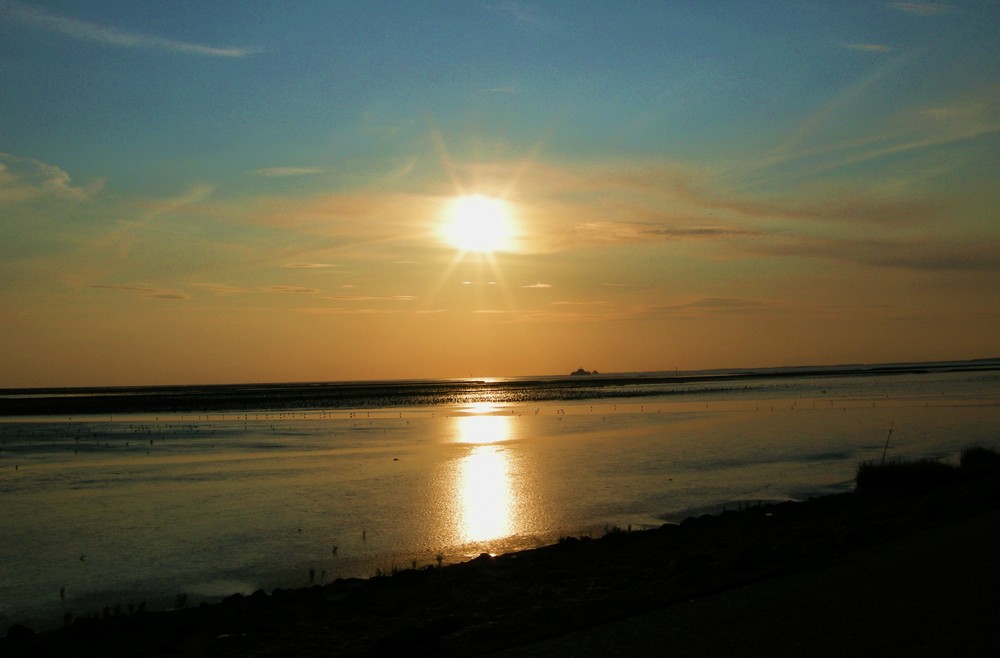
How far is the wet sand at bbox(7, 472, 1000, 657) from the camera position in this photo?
8.98 m

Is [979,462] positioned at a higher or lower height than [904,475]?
higher

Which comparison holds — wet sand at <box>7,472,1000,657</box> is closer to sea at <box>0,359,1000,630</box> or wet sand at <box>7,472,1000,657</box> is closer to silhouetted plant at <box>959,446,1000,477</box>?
sea at <box>0,359,1000,630</box>

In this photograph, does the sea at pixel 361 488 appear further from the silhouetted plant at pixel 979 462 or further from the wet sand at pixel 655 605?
the silhouetted plant at pixel 979 462

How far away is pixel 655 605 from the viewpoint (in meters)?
10.6

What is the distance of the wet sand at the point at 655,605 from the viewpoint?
898 cm

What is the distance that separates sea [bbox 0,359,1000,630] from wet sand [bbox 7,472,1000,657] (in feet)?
5.72

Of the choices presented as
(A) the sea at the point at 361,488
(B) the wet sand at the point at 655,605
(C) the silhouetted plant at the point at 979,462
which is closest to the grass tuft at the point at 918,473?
(C) the silhouetted plant at the point at 979,462

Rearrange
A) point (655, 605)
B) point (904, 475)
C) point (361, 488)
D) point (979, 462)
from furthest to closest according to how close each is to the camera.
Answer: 1. point (361, 488)
2. point (979, 462)
3. point (904, 475)
4. point (655, 605)

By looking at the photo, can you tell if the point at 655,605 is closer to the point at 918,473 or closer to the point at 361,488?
the point at 918,473

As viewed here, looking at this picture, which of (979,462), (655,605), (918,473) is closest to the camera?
(655,605)

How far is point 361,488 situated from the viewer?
2705cm

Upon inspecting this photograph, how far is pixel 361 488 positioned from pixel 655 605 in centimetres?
1785

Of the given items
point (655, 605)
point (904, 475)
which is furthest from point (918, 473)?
point (655, 605)

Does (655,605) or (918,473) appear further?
(918,473)
